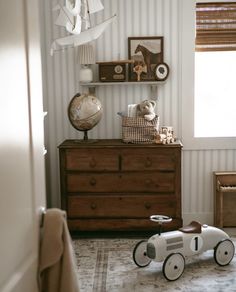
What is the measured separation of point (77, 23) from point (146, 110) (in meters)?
1.09

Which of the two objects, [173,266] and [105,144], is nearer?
[173,266]

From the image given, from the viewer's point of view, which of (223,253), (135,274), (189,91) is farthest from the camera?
(189,91)

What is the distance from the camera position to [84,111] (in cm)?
365

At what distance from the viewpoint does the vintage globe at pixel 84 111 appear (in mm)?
3646

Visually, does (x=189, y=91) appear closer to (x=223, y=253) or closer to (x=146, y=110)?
(x=146, y=110)

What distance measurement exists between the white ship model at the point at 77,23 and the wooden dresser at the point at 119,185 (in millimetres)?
940

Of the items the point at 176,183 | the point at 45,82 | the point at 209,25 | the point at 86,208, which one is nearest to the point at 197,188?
the point at 176,183

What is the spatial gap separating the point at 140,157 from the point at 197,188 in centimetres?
84

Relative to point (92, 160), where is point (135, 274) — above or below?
below

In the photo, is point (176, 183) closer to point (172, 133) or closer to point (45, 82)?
point (172, 133)

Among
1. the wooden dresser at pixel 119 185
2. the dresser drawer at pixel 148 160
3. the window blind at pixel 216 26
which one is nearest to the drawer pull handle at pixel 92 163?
the wooden dresser at pixel 119 185

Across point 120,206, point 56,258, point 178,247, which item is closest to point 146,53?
point 120,206

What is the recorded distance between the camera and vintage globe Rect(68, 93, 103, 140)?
12.0ft

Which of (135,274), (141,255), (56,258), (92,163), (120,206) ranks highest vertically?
(56,258)
